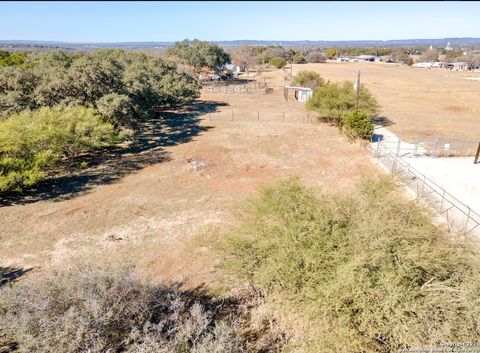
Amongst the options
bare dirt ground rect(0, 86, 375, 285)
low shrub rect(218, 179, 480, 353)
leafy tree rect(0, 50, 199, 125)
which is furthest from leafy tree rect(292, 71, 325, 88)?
low shrub rect(218, 179, 480, 353)

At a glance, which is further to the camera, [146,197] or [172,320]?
[146,197]

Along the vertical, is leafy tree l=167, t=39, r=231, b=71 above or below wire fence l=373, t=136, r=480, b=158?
above

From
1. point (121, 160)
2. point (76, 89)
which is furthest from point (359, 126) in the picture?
point (76, 89)

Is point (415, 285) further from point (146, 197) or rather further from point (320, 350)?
point (146, 197)

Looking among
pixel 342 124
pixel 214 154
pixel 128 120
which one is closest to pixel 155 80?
pixel 128 120

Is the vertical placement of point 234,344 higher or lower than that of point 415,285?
lower

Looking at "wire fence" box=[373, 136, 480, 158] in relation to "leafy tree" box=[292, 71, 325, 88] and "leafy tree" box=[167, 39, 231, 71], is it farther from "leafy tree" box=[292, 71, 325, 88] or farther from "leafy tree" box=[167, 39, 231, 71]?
"leafy tree" box=[167, 39, 231, 71]

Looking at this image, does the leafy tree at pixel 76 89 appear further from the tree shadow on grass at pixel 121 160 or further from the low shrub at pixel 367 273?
the low shrub at pixel 367 273
